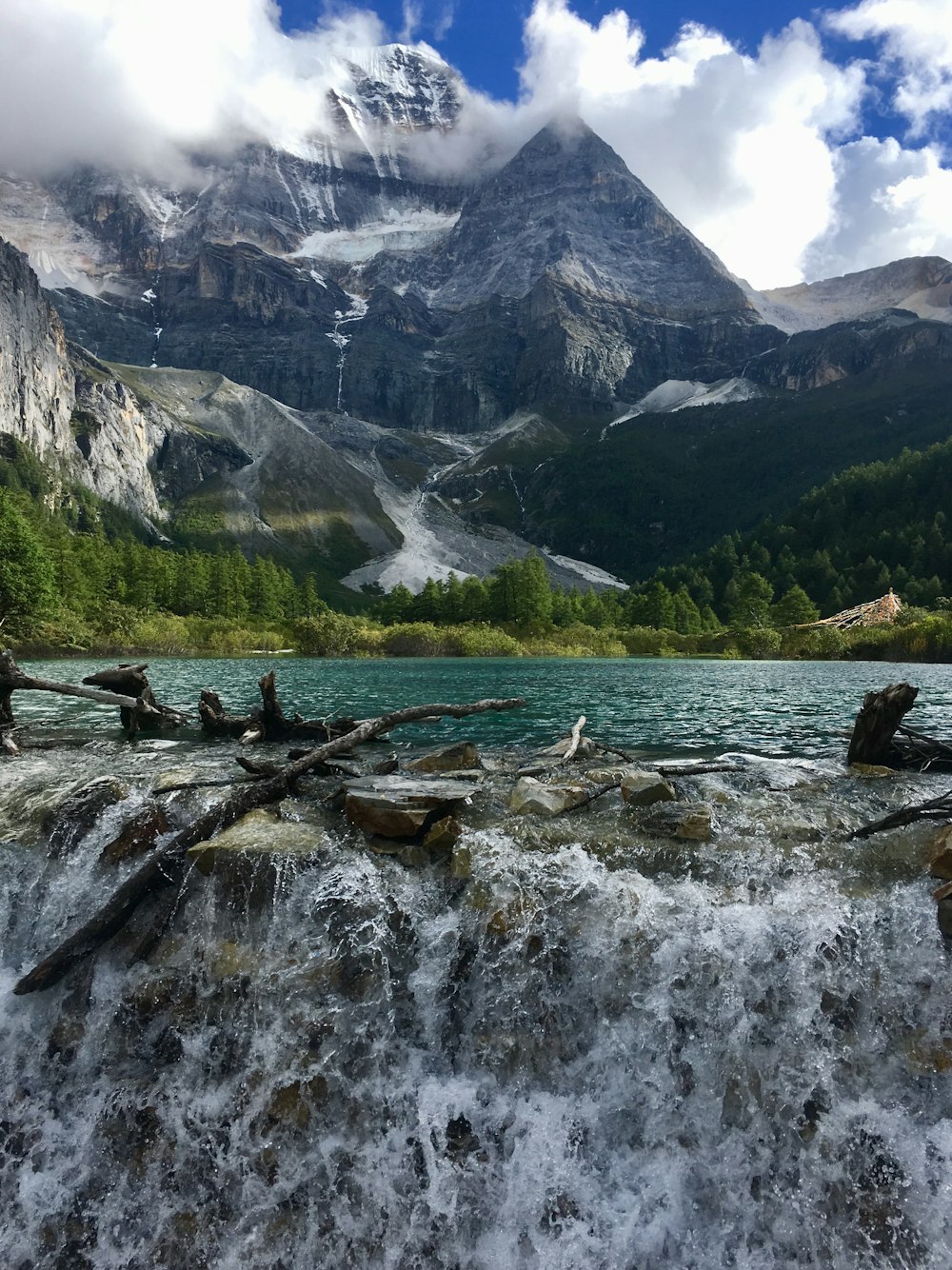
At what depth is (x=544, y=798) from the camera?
14.5 metres

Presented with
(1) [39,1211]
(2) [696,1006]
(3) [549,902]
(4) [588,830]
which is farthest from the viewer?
(4) [588,830]

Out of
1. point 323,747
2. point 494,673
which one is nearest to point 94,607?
point 494,673

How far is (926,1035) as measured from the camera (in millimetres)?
8719

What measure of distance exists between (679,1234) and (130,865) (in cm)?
1033

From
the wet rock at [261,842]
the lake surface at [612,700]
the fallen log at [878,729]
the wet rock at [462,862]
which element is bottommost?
the lake surface at [612,700]

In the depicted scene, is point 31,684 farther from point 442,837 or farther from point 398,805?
point 442,837

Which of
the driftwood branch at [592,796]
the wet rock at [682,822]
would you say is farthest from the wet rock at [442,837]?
the wet rock at [682,822]

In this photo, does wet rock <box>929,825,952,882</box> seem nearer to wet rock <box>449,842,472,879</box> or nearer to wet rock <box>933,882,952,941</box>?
wet rock <box>933,882,952,941</box>

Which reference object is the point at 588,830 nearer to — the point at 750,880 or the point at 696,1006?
the point at 750,880

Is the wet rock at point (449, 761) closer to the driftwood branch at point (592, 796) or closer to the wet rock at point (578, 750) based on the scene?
the wet rock at point (578, 750)

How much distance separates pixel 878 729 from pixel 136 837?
19.4 m

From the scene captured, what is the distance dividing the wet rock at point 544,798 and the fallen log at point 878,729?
31.4ft

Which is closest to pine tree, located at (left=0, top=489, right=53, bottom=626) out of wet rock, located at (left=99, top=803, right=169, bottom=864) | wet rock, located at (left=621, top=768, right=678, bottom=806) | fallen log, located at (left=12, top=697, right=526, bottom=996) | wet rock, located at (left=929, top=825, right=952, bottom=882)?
wet rock, located at (left=99, top=803, right=169, bottom=864)

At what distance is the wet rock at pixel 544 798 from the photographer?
14133 millimetres
